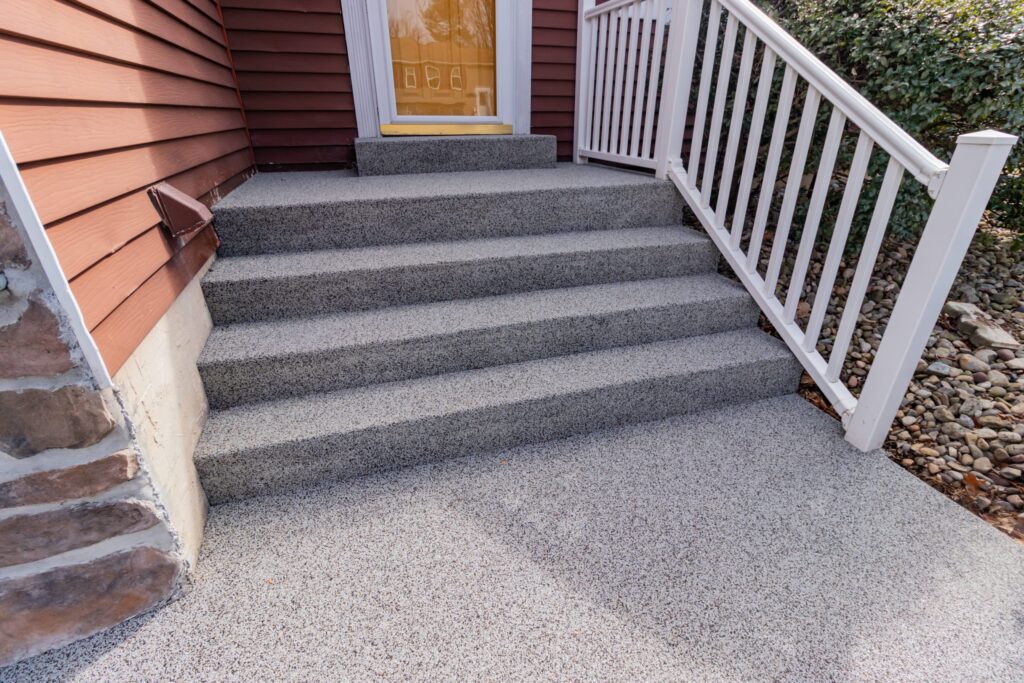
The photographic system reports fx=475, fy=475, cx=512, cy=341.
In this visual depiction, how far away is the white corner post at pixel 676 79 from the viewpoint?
207cm

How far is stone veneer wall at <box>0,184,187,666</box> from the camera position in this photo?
89 centimetres

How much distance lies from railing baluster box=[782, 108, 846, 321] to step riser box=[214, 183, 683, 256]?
0.73 meters

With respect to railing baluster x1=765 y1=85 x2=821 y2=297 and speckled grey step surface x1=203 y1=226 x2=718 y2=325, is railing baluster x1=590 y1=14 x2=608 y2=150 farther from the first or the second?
railing baluster x1=765 y1=85 x2=821 y2=297

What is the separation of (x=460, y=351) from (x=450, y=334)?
8cm

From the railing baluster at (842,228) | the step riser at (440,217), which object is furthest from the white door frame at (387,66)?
the railing baluster at (842,228)

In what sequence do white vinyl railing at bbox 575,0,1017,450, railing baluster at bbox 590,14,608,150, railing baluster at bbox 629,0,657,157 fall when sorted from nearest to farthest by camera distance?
1. white vinyl railing at bbox 575,0,1017,450
2. railing baluster at bbox 629,0,657,157
3. railing baluster at bbox 590,14,608,150

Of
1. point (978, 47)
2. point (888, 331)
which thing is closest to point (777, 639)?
point (888, 331)

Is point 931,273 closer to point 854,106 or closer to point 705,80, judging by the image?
point 854,106

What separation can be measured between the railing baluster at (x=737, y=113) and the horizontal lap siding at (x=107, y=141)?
1991mm

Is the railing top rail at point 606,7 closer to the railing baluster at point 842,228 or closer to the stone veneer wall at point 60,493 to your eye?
the railing baluster at point 842,228

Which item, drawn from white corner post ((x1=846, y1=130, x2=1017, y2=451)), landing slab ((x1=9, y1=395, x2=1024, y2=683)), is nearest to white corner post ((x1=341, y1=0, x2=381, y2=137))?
landing slab ((x1=9, y1=395, x2=1024, y2=683))

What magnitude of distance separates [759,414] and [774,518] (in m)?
0.52

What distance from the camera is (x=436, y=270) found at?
1832 millimetres

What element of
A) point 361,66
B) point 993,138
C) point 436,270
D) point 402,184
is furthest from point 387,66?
point 993,138
